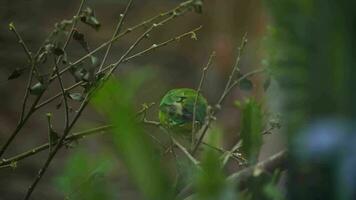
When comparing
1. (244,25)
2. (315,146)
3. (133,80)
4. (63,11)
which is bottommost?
(315,146)

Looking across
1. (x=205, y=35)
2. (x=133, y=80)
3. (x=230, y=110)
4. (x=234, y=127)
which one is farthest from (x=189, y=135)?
(x=205, y=35)

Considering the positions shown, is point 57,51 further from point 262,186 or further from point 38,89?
point 262,186

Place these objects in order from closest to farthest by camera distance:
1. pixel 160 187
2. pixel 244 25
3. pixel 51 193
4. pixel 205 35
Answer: pixel 160 187
pixel 51 193
pixel 244 25
pixel 205 35

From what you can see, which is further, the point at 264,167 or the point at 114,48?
the point at 114,48

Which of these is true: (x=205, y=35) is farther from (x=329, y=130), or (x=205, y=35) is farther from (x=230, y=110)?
(x=329, y=130)

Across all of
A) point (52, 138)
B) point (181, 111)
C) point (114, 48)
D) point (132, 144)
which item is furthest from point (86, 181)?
point (114, 48)

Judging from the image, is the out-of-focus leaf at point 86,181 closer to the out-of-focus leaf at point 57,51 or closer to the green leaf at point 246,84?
the out-of-focus leaf at point 57,51

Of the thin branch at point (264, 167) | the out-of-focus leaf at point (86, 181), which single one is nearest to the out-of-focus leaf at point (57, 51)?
the out-of-focus leaf at point (86, 181)
